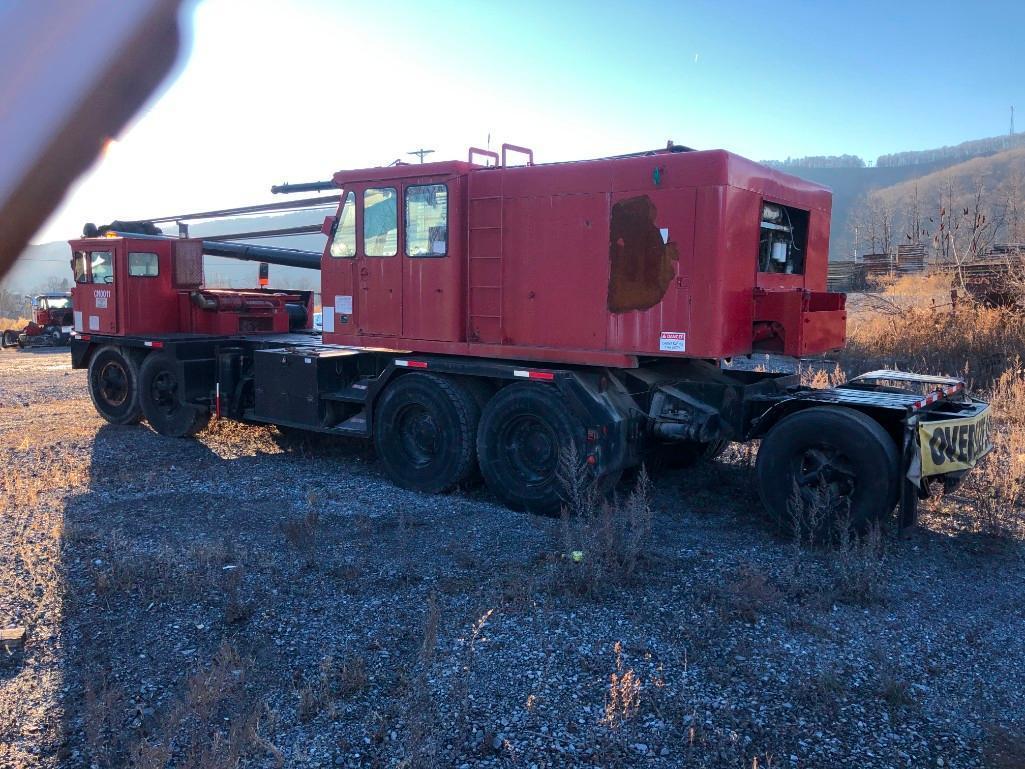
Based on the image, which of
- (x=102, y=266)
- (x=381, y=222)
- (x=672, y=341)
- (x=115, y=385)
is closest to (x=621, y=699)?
(x=672, y=341)

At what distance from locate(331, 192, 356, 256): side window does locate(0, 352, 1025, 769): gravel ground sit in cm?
292

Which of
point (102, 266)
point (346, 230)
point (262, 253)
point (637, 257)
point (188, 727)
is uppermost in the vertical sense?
point (262, 253)

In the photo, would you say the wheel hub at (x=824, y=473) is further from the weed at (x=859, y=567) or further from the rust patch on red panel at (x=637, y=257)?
the rust patch on red panel at (x=637, y=257)

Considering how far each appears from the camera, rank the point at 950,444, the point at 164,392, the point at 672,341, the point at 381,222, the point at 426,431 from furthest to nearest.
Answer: the point at 164,392 < the point at 381,222 < the point at 426,431 < the point at 672,341 < the point at 950,444

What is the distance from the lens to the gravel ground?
356 cm

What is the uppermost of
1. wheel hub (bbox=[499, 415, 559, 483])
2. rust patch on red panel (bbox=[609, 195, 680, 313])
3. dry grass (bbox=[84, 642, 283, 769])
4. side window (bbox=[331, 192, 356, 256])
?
side window (bbox=[331, 192, 356, 256])

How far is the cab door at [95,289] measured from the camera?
11.8 meters

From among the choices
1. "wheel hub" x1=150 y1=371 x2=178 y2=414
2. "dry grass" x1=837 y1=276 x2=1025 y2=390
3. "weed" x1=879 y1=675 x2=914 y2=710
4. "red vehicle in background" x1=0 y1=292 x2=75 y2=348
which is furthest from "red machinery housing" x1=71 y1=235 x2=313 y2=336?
"red vehicle in background" x1=0 y1=292 x2=75 y2=348

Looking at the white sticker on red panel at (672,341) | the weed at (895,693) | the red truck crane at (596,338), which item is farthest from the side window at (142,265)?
the weed at (895,693)

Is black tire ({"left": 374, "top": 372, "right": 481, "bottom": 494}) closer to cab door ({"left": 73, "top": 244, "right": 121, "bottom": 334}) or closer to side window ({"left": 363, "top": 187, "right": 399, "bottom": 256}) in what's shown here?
side window ({"left": 363, "top": 187, "right": 399, "bottom": 256})

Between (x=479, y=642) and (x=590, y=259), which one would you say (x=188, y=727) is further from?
(x=590, y=259)

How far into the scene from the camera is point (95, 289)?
39.5ft

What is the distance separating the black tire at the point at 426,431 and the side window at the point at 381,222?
1429 millimetres

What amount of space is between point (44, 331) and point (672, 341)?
32038mm
